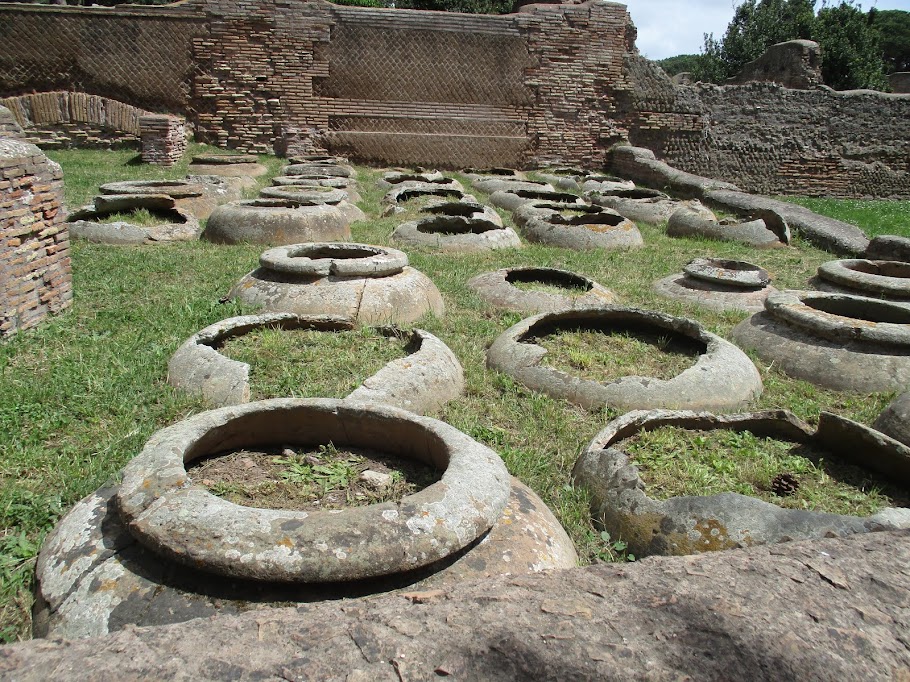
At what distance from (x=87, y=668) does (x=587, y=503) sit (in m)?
2.33

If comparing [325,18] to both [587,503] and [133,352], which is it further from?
[587,503]

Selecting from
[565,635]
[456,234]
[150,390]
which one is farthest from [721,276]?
[565,635]

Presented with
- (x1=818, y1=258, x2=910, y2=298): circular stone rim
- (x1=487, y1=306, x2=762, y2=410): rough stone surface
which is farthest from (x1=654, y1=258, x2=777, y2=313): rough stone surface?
(x1=487, y1=306, x2=762, y2=410): rough stone surface

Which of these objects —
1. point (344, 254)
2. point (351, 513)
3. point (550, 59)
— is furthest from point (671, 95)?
point (351, 513)

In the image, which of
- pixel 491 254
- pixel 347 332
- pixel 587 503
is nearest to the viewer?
pixel 587 503

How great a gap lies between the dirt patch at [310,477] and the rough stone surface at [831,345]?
3137 millimetres

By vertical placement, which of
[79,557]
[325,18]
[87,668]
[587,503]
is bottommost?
[587,503]

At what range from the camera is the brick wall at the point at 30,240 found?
14.9ft

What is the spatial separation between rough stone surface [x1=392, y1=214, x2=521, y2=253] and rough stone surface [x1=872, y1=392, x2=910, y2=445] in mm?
4835

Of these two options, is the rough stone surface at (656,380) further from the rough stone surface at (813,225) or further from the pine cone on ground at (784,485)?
the rough stone surface at (813,225)

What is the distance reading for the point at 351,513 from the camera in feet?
7.07

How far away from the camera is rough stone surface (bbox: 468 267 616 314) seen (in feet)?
19.2

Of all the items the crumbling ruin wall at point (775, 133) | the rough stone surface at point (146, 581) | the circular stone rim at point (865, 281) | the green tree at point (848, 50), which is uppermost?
the green tree at point (848, 50)

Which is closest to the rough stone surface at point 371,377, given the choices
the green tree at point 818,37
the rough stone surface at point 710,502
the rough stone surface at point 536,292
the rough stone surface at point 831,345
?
the rough stone surface at point 710,502
